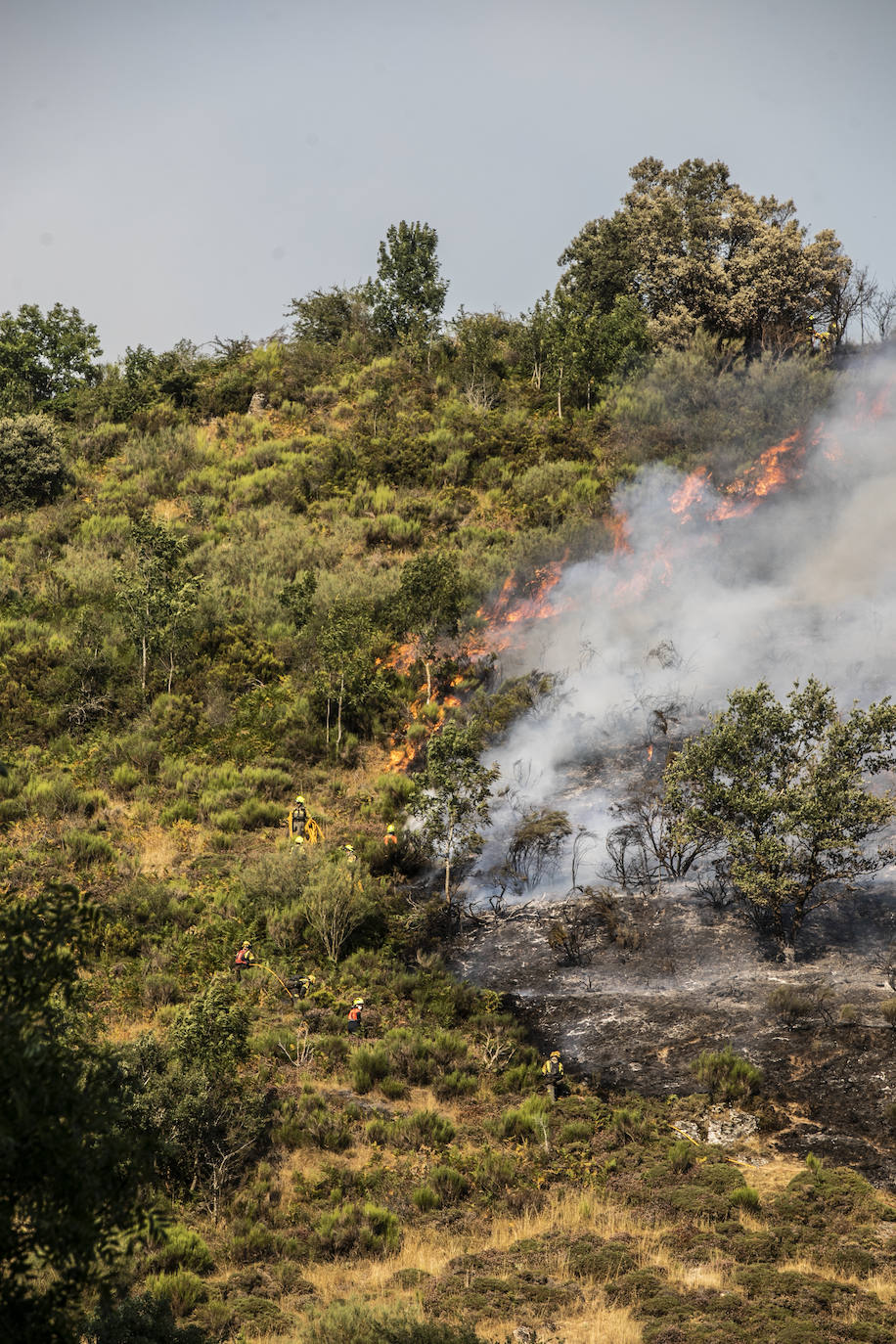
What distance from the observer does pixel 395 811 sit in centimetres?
2375

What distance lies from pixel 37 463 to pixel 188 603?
1417cm

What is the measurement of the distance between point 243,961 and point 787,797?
9774 millimetres

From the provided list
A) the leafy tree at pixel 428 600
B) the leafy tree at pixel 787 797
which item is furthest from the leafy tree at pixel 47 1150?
the leafy tree at pixel 428 600

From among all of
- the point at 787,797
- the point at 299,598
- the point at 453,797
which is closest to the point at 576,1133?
the point at 787,797

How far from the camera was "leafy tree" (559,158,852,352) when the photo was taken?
39719 mm

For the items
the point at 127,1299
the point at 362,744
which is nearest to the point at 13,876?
the point at 362,744

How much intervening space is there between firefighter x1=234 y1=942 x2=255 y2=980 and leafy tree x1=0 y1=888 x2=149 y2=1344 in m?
11.8

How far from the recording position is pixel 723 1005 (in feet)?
52.9

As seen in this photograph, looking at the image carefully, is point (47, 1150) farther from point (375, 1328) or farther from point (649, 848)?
point (649, 848)

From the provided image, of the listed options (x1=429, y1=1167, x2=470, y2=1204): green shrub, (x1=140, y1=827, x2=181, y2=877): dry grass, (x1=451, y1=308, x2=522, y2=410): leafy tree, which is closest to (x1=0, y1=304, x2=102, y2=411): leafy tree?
(x1=451, y1=308, x2=522, y2=410): leafy tree

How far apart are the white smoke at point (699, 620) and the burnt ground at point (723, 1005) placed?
2205 millimetres

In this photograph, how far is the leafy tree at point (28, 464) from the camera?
127ft

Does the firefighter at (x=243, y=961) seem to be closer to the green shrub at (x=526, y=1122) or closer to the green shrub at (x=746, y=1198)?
the green shrub at (x=526, y=1122)

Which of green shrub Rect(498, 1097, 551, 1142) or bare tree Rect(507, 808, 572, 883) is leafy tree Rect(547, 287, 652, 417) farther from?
green shrub Rect(498, 1097, 551, 1142)
